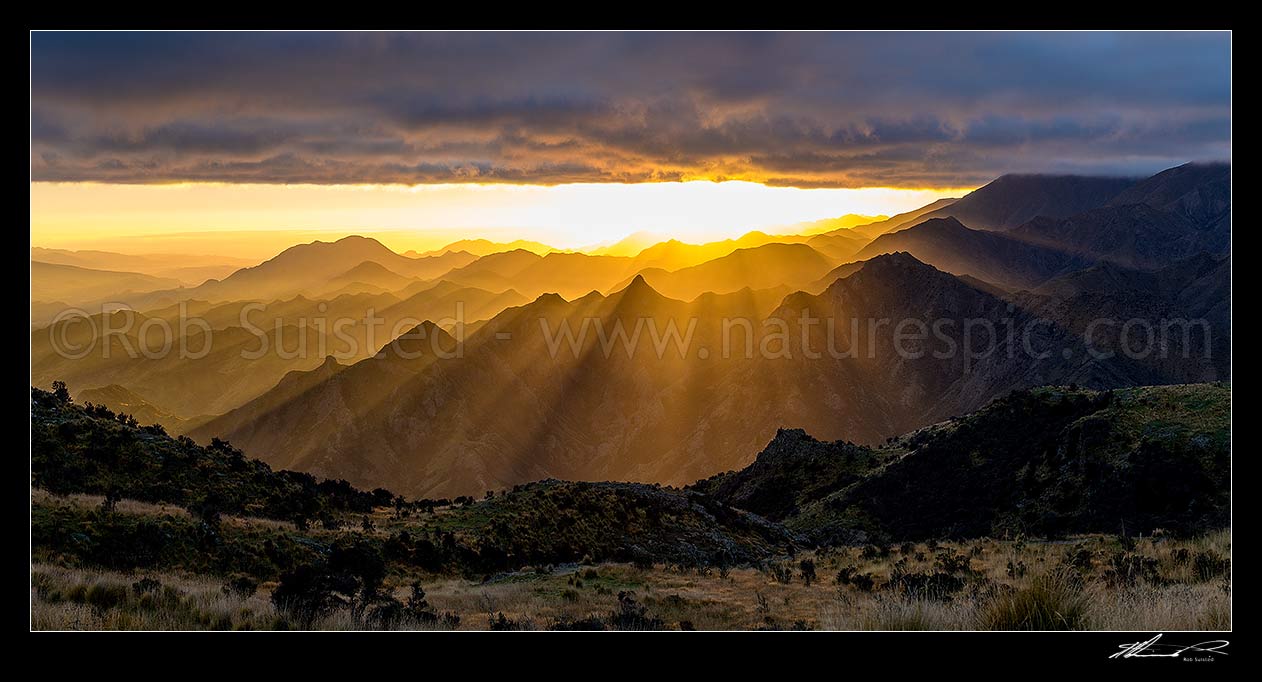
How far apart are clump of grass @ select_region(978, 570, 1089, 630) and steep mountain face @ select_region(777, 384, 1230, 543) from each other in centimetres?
2822

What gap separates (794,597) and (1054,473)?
3844cm

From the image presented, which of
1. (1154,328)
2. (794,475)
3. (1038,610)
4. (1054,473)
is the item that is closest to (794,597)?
(1038,610)

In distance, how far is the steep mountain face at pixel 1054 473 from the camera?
135 feet

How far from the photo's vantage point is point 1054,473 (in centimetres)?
5153

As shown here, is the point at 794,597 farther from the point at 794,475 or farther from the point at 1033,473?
the point at 794,475

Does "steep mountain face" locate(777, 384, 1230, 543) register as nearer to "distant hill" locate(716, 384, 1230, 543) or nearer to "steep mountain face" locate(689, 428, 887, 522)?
"distant hill" locate(716, 384, 1230, 543)

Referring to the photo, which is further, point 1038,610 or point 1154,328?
point 1154,328
